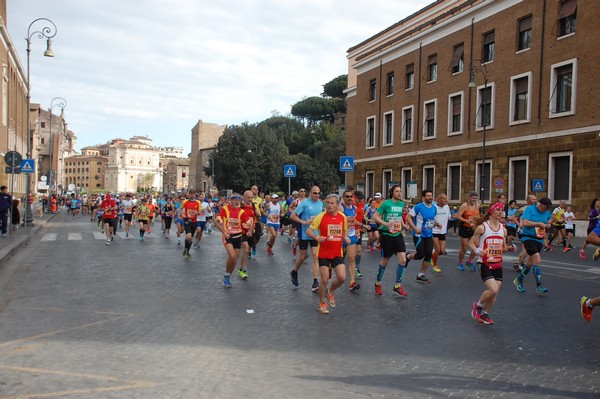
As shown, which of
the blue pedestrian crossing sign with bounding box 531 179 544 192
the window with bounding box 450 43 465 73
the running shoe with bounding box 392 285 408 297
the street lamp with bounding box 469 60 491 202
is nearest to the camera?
the running shoe with bounding box 392 285 408 297

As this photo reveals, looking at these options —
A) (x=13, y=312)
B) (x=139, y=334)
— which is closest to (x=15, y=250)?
(x=13, y=312)

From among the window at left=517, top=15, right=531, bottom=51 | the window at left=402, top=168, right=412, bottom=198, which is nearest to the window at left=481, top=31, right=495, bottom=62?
the window at left=517, top=15, right=531, bottom=51

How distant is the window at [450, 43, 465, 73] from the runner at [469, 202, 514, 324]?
27330 mm

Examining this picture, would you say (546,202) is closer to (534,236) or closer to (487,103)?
(534,236)

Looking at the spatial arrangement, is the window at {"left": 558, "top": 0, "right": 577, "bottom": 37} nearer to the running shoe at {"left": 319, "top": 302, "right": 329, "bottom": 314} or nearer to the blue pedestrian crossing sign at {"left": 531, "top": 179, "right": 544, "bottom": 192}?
Result: the blue pedestrian crossing sign at {"left": 531, "top": 179, "right": 544, "bottom": 192}

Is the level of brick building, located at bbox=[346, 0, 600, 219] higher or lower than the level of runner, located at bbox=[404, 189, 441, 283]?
higher

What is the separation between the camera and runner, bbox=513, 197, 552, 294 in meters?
10.2

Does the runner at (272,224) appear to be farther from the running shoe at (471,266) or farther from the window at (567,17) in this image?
the window at (567,17)

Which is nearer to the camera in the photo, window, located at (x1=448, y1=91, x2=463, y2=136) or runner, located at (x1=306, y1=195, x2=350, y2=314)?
runner, located at (x1=306, y1=195, x2=350, y2=314)

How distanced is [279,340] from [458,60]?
3028cm

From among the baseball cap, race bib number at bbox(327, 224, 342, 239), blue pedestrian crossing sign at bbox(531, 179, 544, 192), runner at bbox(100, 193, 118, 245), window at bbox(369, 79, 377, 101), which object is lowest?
runner at bbox(100, 193, 118, 245)

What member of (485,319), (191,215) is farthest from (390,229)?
(191,215)

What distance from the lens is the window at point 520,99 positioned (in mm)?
28356

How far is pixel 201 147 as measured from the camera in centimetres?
13250
